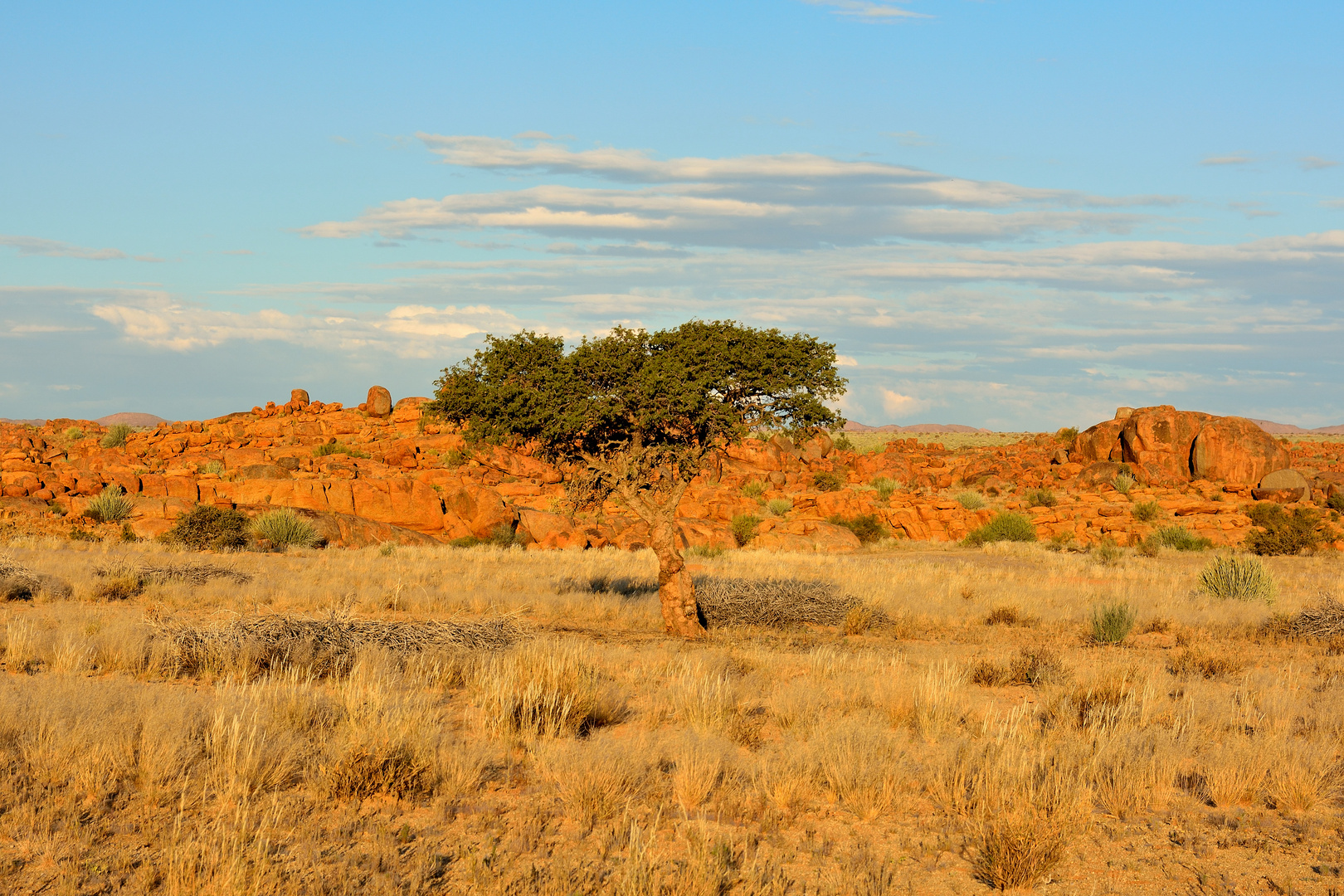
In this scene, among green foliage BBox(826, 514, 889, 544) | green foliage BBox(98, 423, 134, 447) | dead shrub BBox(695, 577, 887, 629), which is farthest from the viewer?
green foliage BBox(98, 423, 134, 447)

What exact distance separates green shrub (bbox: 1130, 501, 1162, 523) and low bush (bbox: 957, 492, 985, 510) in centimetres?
663


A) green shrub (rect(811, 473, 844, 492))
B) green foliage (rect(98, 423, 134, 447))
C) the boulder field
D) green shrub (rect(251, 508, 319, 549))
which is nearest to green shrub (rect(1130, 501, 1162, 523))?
the boulder field

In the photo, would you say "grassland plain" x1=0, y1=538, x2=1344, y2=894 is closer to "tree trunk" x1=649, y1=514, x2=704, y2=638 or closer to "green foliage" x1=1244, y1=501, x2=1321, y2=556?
"tree trunk" x1=649, y1=514, x2=704, y2=638

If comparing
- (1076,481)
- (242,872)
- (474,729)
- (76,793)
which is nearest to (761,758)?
(474,729)

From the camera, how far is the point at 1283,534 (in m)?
34.2

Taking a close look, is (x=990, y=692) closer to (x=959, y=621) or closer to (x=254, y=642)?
(x=959, y=621)

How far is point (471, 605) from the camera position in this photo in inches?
736

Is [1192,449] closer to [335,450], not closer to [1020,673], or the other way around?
[1020,673]

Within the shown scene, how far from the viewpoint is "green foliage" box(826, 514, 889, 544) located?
39406mm

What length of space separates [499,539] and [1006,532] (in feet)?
68.7

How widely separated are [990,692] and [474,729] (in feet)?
21.7

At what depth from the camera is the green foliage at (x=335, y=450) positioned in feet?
160

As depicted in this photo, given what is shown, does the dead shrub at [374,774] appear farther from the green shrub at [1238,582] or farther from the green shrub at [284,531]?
the green shrub at [284,531]

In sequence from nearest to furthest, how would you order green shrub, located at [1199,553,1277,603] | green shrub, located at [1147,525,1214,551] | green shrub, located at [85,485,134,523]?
green shrub, located at [1199,553,1277,603] → green shrub, located at [85,485,134,523] → green shrub, located at [1147,525,1214,551]
